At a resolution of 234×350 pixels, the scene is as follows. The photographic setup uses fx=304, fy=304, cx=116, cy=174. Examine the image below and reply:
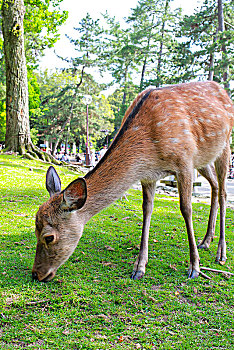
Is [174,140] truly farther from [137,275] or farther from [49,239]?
[49,239]

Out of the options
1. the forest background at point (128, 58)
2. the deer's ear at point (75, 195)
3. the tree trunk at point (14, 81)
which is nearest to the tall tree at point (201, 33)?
the forest background at point (128, 58)

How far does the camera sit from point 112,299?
113 inches

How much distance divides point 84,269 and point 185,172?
1.62 meters

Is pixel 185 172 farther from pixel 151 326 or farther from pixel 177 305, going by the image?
pixel 151 326

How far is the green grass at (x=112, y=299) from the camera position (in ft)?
7.61

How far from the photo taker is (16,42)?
11141 millimetres

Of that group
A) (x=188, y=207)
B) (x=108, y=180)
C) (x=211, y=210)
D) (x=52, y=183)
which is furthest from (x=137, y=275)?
(x=211, y=210)

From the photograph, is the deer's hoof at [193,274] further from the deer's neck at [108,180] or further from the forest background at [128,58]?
the forest background at [128,58]

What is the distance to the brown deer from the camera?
10.00 ft

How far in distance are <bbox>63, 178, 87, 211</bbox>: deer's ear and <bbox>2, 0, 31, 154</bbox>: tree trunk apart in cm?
868

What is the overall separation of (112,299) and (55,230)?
2.82 ft

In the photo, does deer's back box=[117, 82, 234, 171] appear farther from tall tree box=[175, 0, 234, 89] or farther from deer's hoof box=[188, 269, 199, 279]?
tall tree box=[175, 0, 234, 89]

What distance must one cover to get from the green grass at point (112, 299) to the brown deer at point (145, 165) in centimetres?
24

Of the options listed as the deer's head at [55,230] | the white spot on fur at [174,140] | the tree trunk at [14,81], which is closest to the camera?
the deer's head at [55,230]
